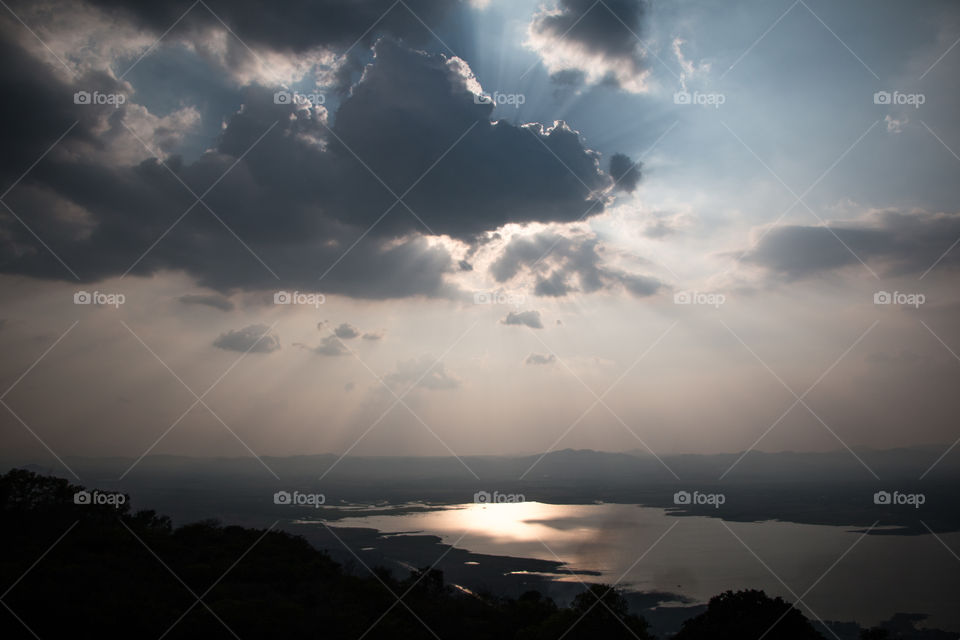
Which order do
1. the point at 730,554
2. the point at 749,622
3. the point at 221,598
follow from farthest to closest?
1. the point at 730,554
2. the point at 749,622
3. the point at 221,598

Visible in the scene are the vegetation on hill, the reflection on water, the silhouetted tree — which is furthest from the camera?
the reflection on water

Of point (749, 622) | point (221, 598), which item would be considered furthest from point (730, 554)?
point (221, 598)

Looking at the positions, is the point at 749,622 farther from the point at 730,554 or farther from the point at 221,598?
the point at 730,554

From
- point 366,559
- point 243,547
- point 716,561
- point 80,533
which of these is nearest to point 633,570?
point 716,561

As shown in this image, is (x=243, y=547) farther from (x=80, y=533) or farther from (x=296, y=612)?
(x=296, y=612)

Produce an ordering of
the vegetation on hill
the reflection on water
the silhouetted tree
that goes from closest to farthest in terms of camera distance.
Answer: the vegetation on hill → the silhouetted tree → the reflection on water

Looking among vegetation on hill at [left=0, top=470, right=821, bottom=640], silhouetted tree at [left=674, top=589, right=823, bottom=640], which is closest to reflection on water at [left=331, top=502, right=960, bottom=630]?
silhouetted tree at [left=674, top=589, right=823, bottom=640]

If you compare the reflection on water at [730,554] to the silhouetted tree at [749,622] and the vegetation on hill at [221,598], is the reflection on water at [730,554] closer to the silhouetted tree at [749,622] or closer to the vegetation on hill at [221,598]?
the silhouetted tree at [749,622]

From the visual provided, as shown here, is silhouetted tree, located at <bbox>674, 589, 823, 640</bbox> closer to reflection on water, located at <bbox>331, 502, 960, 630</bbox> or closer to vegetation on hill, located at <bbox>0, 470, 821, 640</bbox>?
vegetation on hill, located at <bbox>0, 470, 821, 640</bbox>

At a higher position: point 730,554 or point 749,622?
point 749,622
